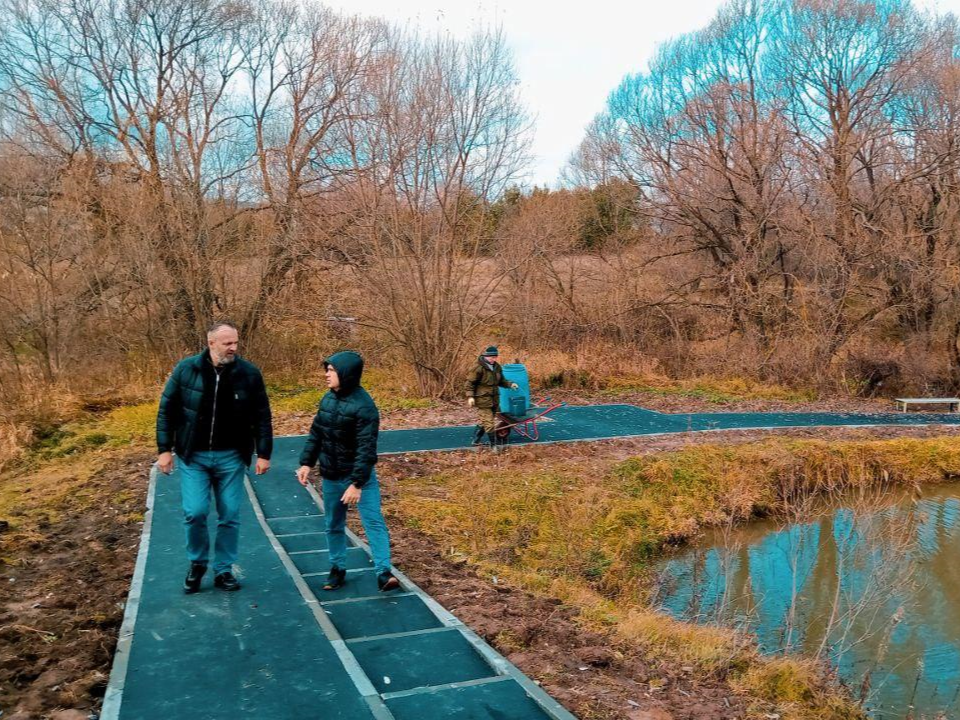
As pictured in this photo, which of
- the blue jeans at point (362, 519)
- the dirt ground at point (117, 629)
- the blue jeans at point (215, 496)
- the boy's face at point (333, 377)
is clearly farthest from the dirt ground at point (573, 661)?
the boy's face at point (333, 377)

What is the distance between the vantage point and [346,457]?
5.74 metres

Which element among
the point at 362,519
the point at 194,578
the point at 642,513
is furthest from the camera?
the point at 642,513

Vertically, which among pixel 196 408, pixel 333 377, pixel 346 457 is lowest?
pixel 346 457

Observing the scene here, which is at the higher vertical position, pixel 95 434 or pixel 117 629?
pixel 95 434

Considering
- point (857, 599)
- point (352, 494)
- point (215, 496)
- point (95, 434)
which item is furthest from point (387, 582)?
point (95, 434)

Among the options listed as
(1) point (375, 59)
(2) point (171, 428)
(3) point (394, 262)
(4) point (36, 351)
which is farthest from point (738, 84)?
(2) point (171, 428)

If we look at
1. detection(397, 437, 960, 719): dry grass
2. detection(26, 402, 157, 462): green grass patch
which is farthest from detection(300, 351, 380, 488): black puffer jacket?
detection(26, 402, 157, 462): green grass patch

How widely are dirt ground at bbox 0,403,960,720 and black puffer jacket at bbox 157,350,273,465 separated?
133 centimetres

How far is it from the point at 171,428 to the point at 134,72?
56.8 ft

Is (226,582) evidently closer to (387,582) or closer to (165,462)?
(165,462)

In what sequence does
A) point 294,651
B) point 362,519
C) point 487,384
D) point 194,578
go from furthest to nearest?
point 487,384 < point 362,519 < point 194,578 < point 294,651

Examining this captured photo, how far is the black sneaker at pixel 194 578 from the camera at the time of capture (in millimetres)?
5614

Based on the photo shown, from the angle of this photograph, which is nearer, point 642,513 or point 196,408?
point 196,408

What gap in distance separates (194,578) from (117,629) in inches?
22.5
